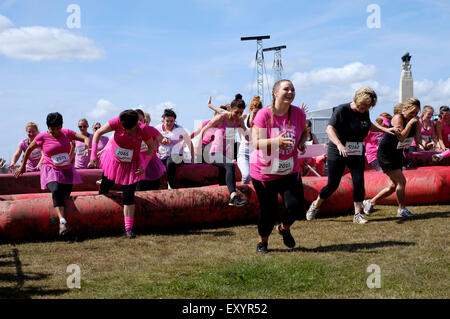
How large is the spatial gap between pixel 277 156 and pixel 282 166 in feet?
0.38

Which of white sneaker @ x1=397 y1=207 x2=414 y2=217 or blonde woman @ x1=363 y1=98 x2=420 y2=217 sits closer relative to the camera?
blonde woman @ x1=363 y1=98 x2=420 y2=217

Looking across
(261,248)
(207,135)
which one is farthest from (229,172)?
(261,248)

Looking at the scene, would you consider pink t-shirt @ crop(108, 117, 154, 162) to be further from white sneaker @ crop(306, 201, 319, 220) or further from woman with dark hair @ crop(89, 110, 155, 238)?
white sneaker @ crop(306, 201, 319, 220)

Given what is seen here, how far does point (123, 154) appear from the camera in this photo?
6.90 meters

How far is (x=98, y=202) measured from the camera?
7102 millimetres

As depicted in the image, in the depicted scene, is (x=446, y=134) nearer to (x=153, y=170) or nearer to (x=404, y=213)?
(x=404, y=213)

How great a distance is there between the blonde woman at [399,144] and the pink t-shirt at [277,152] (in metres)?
2.40

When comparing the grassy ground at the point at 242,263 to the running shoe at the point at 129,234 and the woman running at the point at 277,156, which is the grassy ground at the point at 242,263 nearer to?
the running shoe at the point at 129,234

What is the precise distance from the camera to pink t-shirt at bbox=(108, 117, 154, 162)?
682cm

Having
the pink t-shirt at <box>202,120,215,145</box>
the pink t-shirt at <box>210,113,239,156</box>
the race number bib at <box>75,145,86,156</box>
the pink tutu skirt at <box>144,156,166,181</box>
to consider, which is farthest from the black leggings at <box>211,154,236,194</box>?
the race number bib at <box>75,145,86,156</box>

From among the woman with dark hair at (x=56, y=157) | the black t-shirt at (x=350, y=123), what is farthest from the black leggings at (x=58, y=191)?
the black t-shirt at (x=350, y=123)

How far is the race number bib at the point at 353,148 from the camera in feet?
22.8
